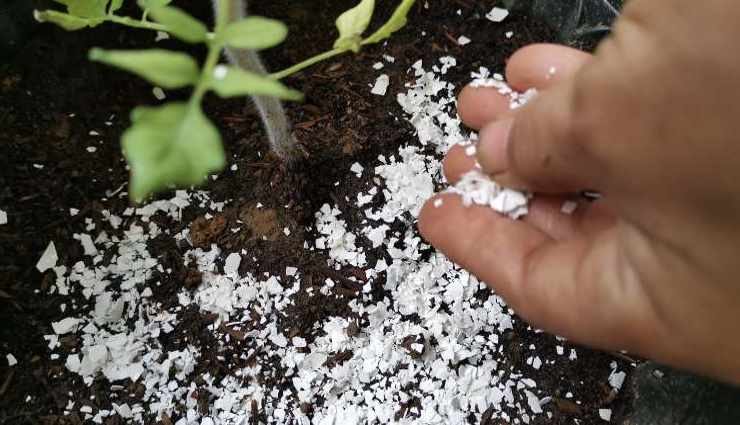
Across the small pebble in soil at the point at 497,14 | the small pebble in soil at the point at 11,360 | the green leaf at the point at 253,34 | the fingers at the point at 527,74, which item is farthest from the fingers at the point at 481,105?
the small pebble in soil at the point at 11,360

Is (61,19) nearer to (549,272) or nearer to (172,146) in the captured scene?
(172,146)

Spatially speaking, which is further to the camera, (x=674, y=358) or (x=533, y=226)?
(x=533, y=226)

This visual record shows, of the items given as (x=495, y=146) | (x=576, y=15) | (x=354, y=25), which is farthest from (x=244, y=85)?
(x=576, y=15)

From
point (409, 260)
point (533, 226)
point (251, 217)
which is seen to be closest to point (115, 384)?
point (251, 217)

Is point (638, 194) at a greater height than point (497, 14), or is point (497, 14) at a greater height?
point (638, 194)

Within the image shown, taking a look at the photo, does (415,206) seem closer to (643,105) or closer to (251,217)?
(251,217)

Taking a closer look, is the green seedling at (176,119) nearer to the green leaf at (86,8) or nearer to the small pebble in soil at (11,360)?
the green leaf at (86,8)

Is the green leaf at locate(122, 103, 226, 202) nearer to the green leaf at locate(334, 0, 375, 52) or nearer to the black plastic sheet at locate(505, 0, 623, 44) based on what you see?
the green leaf at locate(334, 0, 375, 52)
